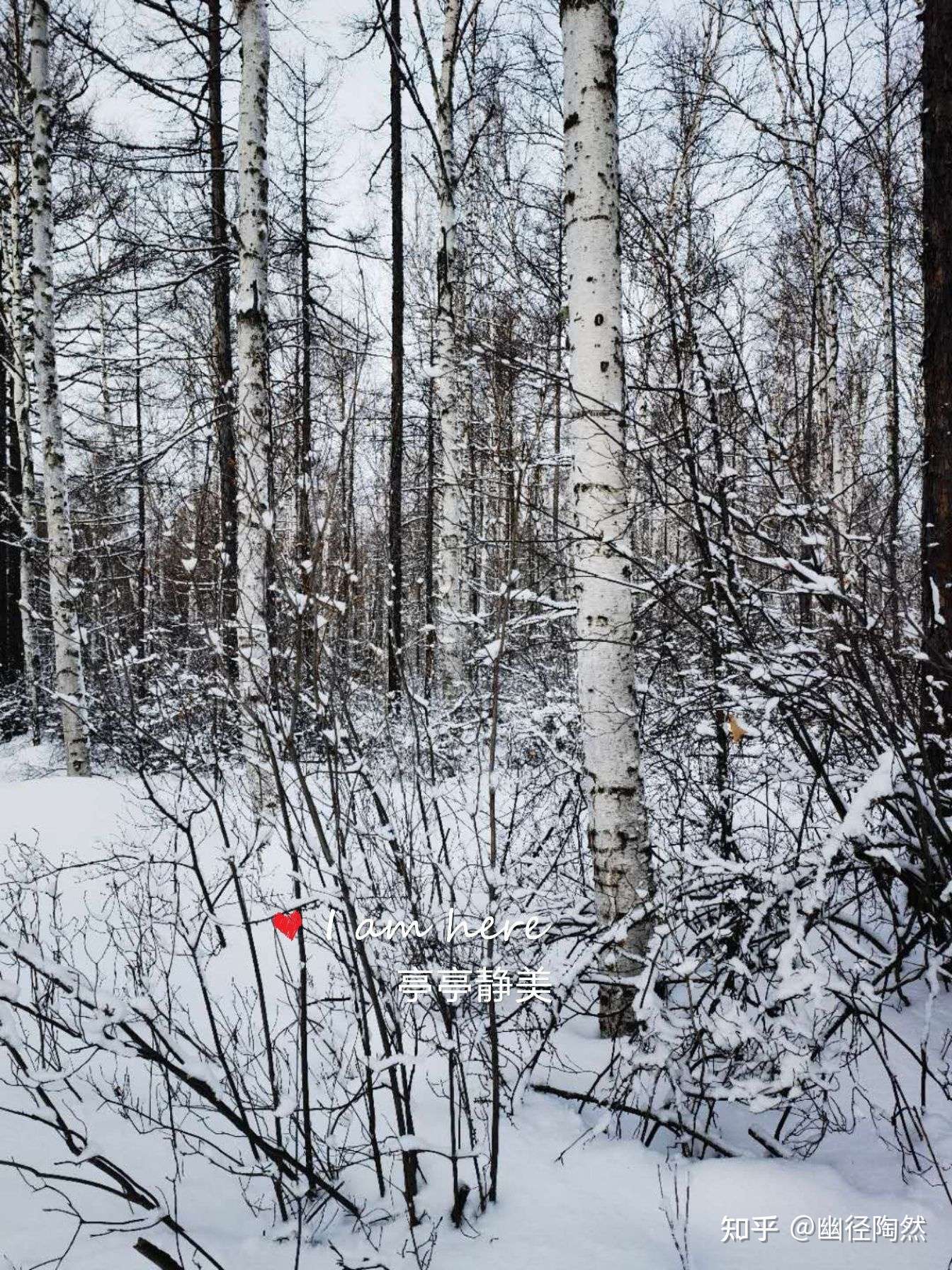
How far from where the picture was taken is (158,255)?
643 cm

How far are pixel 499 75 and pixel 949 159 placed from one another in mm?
7688

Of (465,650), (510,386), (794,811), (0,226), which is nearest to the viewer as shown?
(510,386)

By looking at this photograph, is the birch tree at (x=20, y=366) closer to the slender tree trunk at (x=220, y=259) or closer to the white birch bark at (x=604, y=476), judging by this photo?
the slender tree trunk at (x=220, y=259)

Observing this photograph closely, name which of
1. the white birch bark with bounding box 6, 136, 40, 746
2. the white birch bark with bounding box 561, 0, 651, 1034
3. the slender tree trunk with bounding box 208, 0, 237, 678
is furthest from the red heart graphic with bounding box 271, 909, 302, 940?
the white birch bark with bounding box 6, 136, 40, 746

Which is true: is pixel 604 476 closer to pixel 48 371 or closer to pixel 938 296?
pixel 938 296

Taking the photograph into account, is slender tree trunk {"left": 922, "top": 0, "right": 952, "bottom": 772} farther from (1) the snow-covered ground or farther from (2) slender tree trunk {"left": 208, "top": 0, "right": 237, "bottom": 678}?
(2) slender tree trunk {"left": 208, "top": 0, "right": 237, "bottom": 678}

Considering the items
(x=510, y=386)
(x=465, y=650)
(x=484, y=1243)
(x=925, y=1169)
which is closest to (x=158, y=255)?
(x=465, y=650)

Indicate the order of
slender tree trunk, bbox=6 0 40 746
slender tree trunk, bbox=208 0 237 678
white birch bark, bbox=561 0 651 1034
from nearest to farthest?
white birch bark, bbox=561 0 651 1034
slender tree trunk, bbox=208 0 237 678
slender tree trunk, bbox=6 0 40 746

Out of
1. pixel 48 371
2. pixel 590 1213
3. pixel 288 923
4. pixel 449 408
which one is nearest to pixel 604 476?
pixel 288 923

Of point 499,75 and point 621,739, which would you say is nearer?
point 621,739

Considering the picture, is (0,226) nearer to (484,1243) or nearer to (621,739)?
(621,739)

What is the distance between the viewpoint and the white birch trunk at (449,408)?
7.43 m

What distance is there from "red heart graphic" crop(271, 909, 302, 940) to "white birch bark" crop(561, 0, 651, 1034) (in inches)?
46.6

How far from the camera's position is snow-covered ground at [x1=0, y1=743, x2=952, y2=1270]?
191 cm
